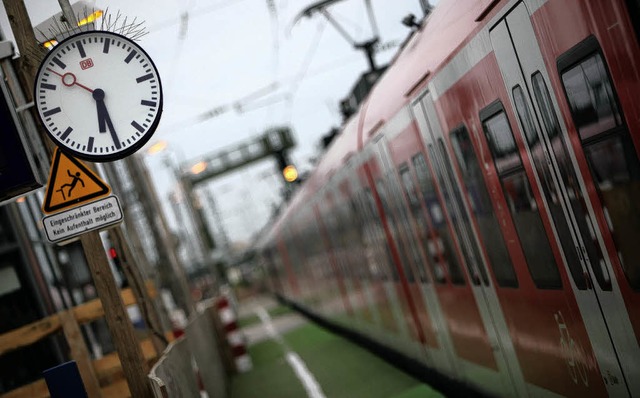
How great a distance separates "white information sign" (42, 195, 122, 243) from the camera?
229 inches

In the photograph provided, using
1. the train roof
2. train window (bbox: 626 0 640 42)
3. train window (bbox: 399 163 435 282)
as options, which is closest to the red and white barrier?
the train roof

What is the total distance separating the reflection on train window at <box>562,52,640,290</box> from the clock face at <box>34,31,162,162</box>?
2.89 meters

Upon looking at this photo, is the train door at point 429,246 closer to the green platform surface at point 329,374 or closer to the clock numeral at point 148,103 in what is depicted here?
the green platform surface at point 329,374

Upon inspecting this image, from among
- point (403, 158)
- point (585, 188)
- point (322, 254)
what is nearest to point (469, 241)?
point (403, 158)

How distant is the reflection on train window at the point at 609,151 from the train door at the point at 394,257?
514 centimetres

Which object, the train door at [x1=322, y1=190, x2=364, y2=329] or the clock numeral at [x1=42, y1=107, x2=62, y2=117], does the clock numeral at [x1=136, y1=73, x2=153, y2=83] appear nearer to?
the clock numeral at [x1=42, y1=107, x2=62, y2=117]

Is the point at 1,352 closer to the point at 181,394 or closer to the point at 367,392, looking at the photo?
the point at 181,394

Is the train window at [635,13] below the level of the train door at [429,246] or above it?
above

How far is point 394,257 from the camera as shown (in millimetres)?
9570

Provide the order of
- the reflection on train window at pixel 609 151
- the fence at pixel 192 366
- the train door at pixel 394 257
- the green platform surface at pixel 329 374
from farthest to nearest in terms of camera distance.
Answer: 1. the green platform surface at pixel 329 374
2. the train door at pixel 394 257
3. the fence at pixel 192 366
4. the reflection on train window at pixel 609 151

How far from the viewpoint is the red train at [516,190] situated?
3701 mm

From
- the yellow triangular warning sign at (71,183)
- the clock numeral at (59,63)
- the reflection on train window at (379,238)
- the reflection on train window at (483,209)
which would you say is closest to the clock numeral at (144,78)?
the clock numeral at (59,63)

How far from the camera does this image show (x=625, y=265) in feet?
12.3

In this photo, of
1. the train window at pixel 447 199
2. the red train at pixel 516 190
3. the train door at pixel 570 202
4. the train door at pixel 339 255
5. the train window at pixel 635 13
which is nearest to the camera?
the train window at pixel 635 13
